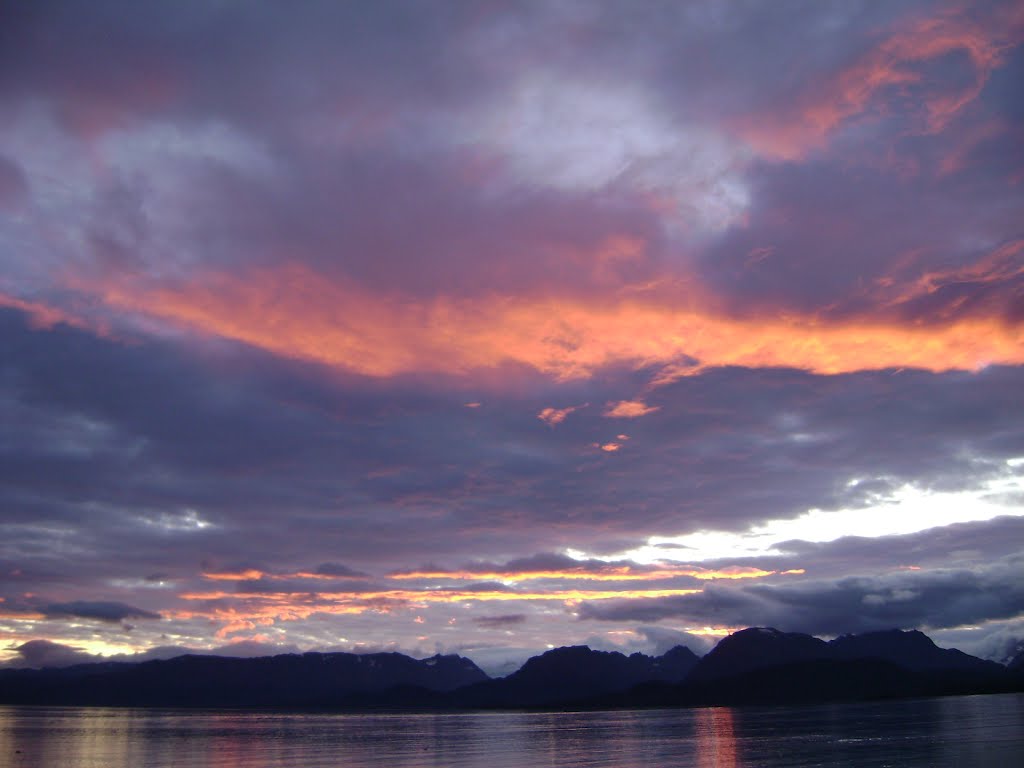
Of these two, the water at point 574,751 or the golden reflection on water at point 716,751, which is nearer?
the golden reflection on water at point 716,751

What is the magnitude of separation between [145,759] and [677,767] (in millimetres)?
78693

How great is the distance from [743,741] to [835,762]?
5419 centimetres

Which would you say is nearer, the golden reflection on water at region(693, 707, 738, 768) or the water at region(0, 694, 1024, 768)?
the golden reflection on water at region(693, 707, 738, 768)

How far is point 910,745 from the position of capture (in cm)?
11750

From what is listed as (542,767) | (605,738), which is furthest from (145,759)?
(605,738)

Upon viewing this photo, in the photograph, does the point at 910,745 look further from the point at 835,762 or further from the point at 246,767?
the point at 246,767

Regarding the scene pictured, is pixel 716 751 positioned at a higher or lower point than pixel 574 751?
higher

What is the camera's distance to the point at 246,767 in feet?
356

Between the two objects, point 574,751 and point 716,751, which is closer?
point 716,751

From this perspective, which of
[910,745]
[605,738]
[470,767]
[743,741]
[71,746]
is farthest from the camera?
[605,738]

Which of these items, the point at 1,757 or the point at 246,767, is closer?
the point at 246,767

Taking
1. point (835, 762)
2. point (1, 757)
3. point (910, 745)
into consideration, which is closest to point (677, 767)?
point (835, 762)

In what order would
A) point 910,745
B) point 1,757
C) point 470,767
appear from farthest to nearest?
1. point 1,757
2. point 910,745
3. point 470,767

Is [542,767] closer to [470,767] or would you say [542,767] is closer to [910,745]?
[470,767]
